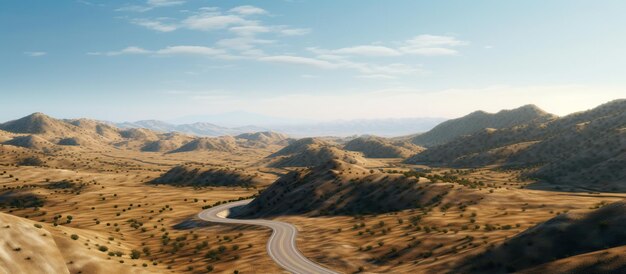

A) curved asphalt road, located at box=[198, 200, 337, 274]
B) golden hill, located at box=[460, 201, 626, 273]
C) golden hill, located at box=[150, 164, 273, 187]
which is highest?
golden hill, located at box=[460, 201, 626, 273]

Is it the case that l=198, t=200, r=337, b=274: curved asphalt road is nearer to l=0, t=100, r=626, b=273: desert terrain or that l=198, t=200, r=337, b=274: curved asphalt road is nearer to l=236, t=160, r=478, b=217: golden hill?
l=0, t=100, r=626, b=273: desert terrain

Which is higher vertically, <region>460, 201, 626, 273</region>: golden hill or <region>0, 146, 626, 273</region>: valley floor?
<region>460, 201, 626, 273</region>: golden hill

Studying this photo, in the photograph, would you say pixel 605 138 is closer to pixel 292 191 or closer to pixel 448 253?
pixel 292 191

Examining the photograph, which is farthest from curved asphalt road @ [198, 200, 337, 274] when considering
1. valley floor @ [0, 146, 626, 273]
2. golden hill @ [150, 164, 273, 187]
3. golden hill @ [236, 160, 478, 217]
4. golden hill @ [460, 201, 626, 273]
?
golden hill @ [150, 164, 273, 187]

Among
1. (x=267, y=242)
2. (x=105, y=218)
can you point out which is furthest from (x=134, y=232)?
(x=267, y=242)

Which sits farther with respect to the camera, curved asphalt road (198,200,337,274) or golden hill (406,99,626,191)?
golden hill (406,99,626,191)

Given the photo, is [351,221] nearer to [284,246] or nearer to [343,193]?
[343,193]

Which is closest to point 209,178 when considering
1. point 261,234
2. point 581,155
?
point 261,234

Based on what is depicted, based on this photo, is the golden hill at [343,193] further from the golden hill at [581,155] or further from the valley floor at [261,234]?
the golden hill at [581,155]
